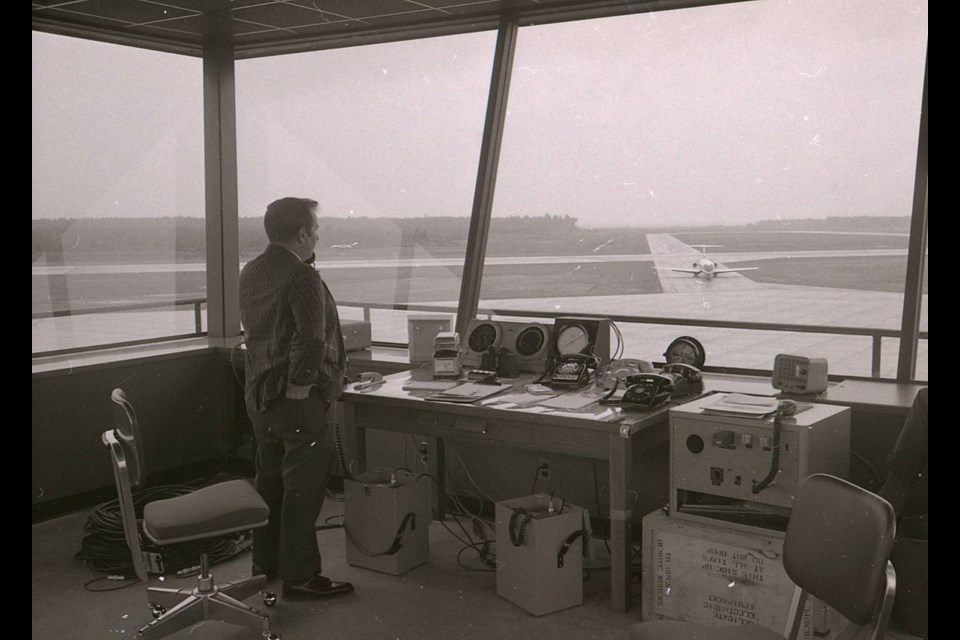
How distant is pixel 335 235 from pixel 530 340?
2121 mm

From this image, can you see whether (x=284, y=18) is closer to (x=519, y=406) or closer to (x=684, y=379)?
(x=519, y=406)

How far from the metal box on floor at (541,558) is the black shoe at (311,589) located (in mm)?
690

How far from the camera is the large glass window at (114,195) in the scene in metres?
4.68

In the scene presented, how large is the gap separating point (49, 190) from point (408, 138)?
7.07 feet

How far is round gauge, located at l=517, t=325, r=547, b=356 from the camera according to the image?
4047 millimetres

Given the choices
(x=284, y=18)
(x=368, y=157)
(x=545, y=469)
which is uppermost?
(x=284, y=18)

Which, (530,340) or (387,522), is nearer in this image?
(387,522)

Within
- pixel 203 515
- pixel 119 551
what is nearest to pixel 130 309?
pixel 119 551

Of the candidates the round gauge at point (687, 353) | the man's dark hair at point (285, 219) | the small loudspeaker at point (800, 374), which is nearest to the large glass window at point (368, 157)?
the round gauge at point (687, 353)

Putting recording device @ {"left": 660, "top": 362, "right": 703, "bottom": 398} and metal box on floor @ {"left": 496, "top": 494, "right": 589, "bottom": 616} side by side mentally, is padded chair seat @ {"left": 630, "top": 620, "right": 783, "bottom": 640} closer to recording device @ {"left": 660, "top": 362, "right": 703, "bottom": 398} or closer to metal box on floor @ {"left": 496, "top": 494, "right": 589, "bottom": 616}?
metal box on floor @ {"left": 496, "top": 494, "right": 589, "bottom": 616}

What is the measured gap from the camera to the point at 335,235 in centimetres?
564

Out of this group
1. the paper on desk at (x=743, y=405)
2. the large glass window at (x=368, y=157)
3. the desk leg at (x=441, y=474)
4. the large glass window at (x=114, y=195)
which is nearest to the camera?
the paper on desk at (x=743, y=405)

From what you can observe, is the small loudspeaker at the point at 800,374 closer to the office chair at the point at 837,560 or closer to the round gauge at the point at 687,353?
the round gauge at the point at 687,353

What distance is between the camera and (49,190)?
15.3 feet
